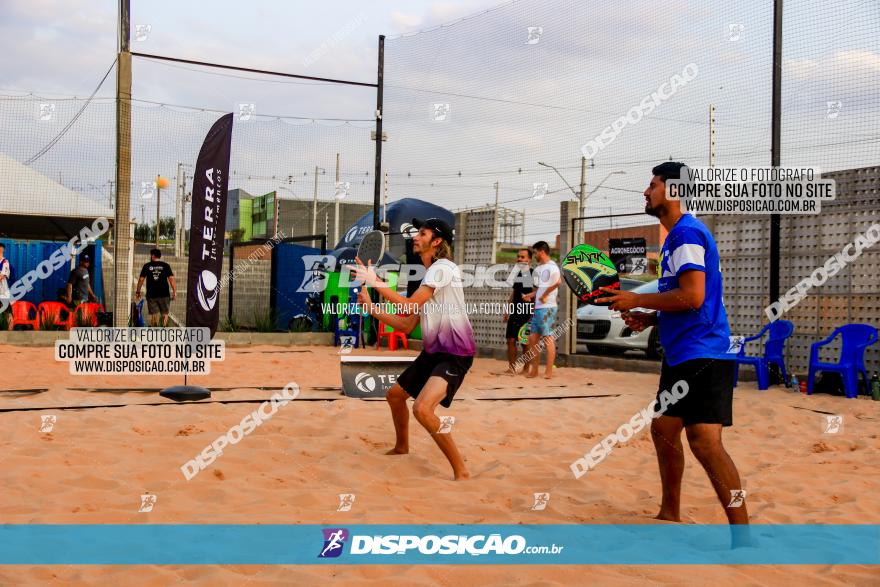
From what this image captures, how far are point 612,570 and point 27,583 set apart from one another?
7.47ft

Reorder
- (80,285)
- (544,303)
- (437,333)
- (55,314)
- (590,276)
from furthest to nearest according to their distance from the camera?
(80,285)
(55,314)
(544,303)
(437,333)
(590,276)

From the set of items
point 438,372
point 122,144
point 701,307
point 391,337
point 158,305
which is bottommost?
point 391,337

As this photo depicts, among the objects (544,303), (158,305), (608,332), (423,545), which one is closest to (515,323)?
(544,303)

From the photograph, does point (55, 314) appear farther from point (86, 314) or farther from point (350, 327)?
point (350, 327)

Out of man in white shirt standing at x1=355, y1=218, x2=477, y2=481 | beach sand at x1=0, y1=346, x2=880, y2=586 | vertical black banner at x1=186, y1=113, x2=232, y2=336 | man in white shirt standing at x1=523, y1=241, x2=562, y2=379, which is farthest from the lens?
man in white shirt standing at x1=523, y1=241, x2=562, y2=379

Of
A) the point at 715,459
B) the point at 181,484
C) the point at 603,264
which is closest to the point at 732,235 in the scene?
the point at 603,264

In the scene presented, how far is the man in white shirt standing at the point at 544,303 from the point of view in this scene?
9.82 metres

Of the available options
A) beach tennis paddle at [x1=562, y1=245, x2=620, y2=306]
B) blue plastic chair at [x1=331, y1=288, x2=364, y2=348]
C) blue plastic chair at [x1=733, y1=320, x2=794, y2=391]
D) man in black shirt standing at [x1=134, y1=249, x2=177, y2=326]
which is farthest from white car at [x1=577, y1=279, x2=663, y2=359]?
beach tennis paddle at [x1=562, y1=245, x2=620, y2=306]

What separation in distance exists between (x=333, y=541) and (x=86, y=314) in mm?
13102

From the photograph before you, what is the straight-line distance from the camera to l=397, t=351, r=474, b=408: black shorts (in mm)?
4871

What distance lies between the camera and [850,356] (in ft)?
28.2

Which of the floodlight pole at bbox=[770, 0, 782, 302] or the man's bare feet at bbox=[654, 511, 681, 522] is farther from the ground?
the floodlight pole at bbox=[770, 0, 782, 302]

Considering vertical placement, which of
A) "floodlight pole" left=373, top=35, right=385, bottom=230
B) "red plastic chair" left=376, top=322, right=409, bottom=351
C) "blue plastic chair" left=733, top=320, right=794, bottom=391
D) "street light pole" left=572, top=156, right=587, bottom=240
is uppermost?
"floodlight pole" left=373, top=35, right=385, bottom=230

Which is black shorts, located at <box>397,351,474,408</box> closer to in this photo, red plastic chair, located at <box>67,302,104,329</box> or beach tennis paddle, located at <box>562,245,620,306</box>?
beach tennis paddle, located at <box>562,245,620,306</box>
